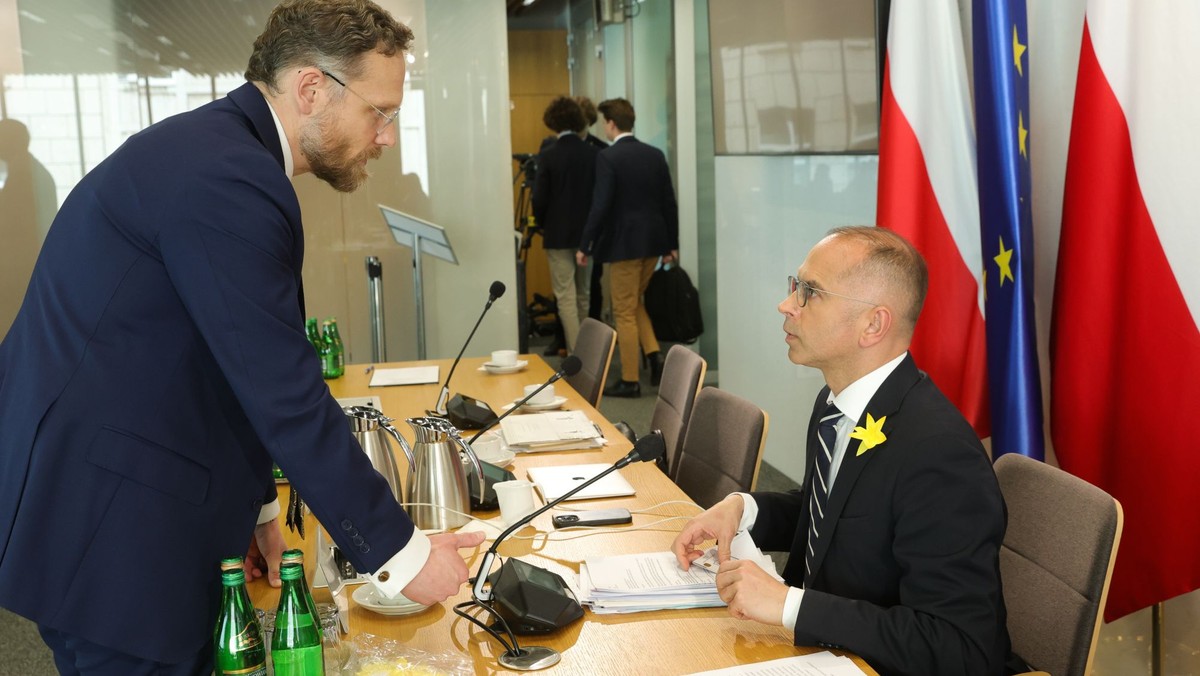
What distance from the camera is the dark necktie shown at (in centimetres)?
184

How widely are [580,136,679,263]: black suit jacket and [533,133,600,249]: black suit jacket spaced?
61cm

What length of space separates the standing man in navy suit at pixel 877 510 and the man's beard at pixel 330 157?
0.79m

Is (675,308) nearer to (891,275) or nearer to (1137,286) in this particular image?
(1137,286)

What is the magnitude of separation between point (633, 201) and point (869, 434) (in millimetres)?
4678

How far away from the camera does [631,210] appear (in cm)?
630


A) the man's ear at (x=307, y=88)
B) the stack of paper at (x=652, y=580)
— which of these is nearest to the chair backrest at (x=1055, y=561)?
the stack of paper at (x=652, y=580)

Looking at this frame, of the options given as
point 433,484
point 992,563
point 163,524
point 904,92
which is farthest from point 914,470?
point 904,92

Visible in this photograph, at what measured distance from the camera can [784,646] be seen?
1523 millimetres

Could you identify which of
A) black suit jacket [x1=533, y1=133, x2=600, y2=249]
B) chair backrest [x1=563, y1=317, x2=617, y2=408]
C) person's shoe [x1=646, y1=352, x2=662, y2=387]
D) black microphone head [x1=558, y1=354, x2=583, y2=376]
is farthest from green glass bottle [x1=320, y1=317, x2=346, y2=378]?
black suit jacket [x1=533, y1=133, x2=600, y2=249]

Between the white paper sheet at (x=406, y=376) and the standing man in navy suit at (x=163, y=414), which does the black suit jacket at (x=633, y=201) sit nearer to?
the white paper sheet at (x=406, y=376)

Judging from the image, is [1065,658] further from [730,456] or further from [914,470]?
[730,456]

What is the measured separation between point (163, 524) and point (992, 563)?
3.80 feet

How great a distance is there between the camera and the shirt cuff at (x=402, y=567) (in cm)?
144

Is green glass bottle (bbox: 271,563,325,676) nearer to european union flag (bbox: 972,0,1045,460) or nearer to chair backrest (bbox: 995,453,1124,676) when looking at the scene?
chair backrest (bbox: 995,453,1124,676)
